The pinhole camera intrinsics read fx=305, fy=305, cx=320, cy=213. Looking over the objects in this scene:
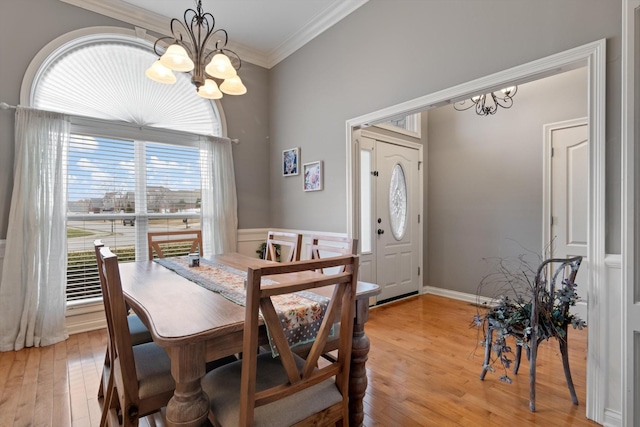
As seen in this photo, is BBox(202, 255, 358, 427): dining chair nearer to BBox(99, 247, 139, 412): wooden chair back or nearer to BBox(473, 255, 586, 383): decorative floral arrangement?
BBox(99, 247, 139, 412): wooden chair back

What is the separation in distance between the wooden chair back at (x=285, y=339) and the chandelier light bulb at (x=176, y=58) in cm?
147

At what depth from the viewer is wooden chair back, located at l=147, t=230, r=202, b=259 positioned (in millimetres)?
2650

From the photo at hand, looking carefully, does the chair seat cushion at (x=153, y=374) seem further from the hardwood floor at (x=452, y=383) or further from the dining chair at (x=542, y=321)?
the dining chair at (x=542, y=321)

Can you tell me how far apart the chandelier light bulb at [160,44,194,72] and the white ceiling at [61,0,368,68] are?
1.76 m

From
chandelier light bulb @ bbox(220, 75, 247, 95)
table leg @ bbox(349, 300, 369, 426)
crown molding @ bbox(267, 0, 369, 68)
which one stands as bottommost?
table leg @ bbox(349, 300, 369, 426)

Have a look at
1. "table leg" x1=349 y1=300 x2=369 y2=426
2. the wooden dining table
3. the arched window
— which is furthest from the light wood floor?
the arched window

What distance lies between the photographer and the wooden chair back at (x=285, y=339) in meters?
0.98

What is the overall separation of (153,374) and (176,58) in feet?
5.41

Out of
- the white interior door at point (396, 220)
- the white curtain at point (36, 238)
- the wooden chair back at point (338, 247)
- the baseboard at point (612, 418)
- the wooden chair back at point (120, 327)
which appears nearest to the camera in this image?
the wooden chair back at point (120, 327)

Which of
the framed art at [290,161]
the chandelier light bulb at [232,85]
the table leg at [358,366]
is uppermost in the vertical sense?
the chandelier light bulb at [232,85]

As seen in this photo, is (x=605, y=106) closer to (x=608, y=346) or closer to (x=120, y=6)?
(x=608, y=346)

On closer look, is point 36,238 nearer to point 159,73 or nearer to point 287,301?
point 159,73

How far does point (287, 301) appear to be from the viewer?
1.34 meters

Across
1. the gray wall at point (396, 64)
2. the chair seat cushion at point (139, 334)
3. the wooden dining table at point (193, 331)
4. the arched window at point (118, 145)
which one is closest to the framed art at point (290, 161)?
the gray wall at point (396, 64)
